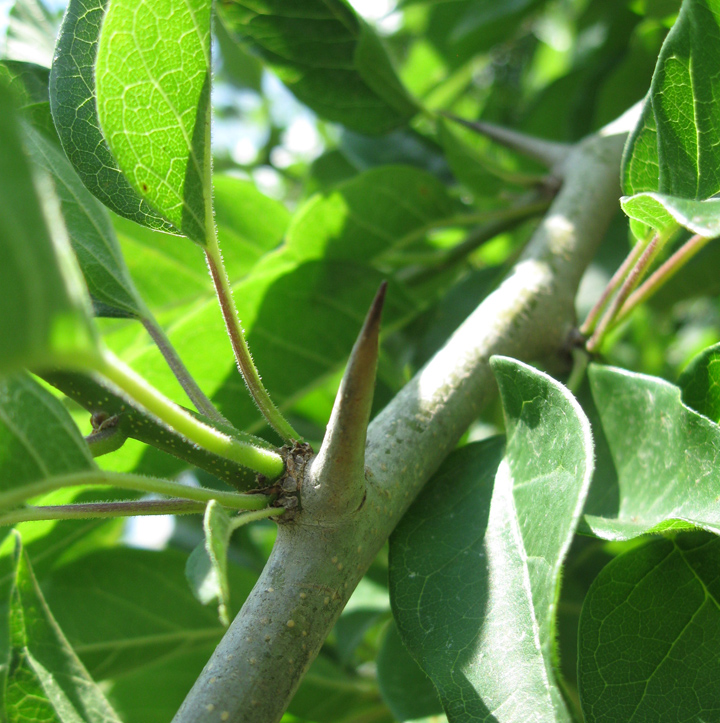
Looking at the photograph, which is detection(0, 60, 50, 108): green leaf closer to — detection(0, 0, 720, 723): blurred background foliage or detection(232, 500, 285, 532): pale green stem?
detection(0, 0, 720, 723): blurred background foliage

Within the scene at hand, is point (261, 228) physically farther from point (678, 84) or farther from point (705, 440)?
point (705, 440)

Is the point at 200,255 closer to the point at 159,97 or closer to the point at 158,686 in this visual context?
the point at 159,97

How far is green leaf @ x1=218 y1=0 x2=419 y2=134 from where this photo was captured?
109 centimetres

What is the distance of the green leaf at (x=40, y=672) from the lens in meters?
0.68

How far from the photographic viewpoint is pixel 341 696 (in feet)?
4.17

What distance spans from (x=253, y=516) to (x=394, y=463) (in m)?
0.17

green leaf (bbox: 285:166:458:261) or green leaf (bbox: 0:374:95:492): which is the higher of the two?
green leaf (bbox: 285:166:458:261)

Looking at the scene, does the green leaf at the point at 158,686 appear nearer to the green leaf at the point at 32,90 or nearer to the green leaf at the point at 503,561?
the green leaf at the point at 503,561

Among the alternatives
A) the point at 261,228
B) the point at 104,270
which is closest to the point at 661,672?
the point at 104,270

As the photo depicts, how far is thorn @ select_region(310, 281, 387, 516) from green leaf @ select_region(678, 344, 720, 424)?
38 cm

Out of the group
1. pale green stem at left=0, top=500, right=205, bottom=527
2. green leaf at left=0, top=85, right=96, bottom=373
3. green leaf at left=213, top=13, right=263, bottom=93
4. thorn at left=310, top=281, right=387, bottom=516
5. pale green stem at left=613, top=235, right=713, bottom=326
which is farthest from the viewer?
green leaf at left=213, top=13, right=263, bottom=93

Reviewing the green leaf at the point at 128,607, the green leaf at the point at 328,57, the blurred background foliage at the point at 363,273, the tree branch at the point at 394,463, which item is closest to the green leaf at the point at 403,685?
the blurred background foliage at the point at 363,273

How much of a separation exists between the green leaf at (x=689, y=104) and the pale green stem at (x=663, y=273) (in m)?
0.11

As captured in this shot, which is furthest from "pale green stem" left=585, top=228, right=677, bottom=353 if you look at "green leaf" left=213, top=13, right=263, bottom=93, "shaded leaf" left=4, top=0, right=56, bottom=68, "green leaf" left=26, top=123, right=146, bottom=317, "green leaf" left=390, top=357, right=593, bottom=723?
"green leaf" left=213, top=13, right=263, bottom=93
